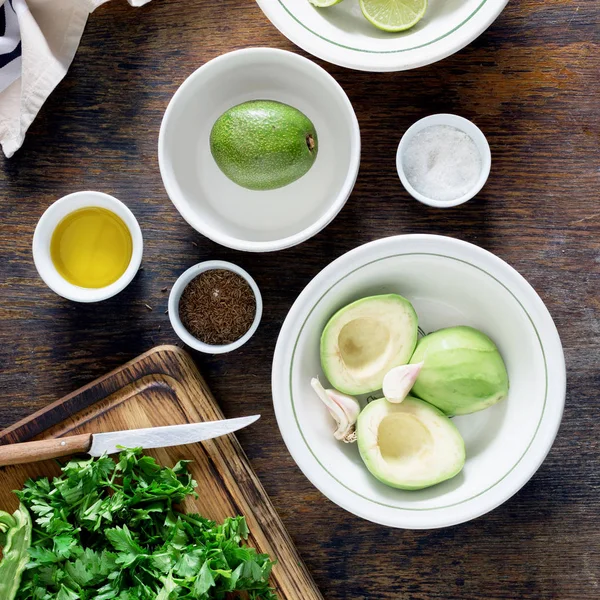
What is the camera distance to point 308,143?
0.96m

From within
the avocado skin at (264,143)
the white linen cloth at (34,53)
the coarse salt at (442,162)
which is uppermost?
the white linen cloth at (34,53)

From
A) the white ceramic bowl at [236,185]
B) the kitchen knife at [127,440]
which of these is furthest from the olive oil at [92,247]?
the kitchen knife at [127,440]

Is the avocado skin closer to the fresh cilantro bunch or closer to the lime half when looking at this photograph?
the lime half

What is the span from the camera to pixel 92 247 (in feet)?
3.42

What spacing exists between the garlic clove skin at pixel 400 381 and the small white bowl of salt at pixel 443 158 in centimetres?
25

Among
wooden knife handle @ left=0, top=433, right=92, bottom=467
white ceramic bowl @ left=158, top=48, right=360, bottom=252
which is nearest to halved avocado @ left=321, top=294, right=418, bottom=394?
white ceramic bowl @ left=158, top=48, right=360, bottom=252

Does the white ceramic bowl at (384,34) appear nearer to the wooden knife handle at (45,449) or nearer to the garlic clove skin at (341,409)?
the garlic clove skin at (341,409)

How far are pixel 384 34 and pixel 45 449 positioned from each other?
0.78 metres

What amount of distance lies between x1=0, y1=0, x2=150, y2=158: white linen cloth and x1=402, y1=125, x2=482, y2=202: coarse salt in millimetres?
470

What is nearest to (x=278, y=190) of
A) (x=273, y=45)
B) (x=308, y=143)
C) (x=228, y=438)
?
(x=308, y=143)

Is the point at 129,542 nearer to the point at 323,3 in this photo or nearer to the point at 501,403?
the point at 501,403

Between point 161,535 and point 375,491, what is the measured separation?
1.04ft

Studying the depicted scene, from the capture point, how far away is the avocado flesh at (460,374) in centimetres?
92

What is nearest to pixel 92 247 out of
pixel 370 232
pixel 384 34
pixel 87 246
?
pixel 87 246
